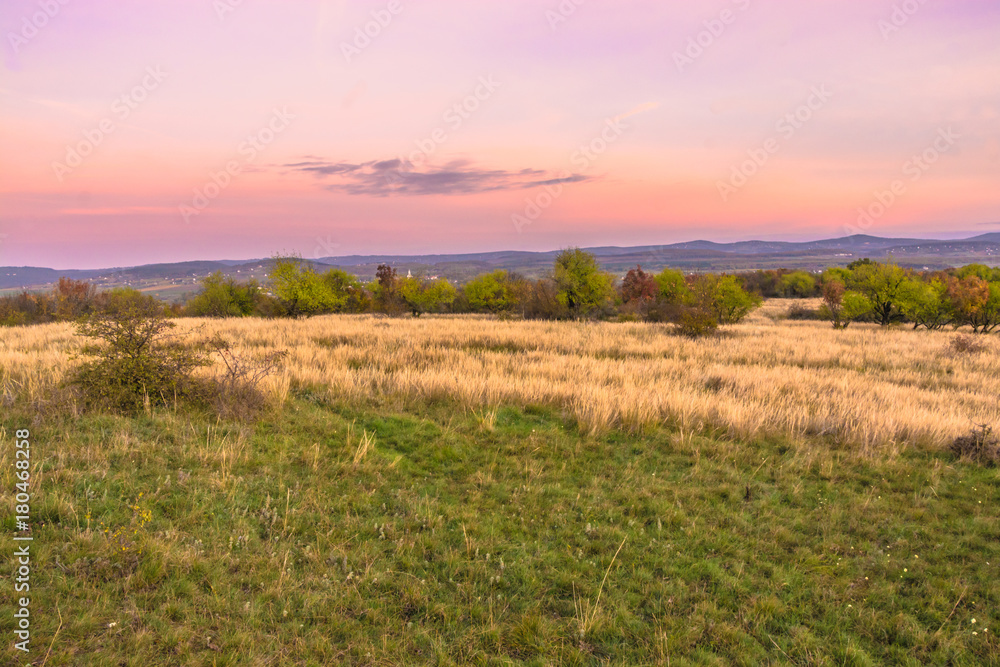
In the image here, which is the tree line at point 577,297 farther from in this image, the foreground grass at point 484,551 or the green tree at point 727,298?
the foreground grass at point 484,551

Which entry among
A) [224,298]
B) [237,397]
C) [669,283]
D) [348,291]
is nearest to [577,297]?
[669,283]

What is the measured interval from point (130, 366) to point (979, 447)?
44.8 feet

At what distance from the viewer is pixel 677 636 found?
12.5 ft

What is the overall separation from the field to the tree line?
18091 mm

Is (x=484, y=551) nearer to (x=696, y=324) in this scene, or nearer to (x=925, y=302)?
(x=696, y=324)

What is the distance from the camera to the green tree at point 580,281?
135 ft

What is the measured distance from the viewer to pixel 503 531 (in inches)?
207

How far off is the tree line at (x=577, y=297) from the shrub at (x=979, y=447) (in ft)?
55.4

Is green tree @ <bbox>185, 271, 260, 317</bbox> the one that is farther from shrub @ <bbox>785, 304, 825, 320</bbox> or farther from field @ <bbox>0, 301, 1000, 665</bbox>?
shrub @ <bbox>785, 304, 825, 320</bbox>

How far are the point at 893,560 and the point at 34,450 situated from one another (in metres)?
9.68

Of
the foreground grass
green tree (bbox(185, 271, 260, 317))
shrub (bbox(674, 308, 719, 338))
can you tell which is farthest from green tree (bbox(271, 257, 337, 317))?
the foreground grass

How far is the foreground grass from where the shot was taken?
3619 mm

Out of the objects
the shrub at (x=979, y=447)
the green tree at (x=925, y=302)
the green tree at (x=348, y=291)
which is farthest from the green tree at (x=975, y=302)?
the green tree at (x=348, y=291)

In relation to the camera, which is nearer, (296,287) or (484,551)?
(484,551)
